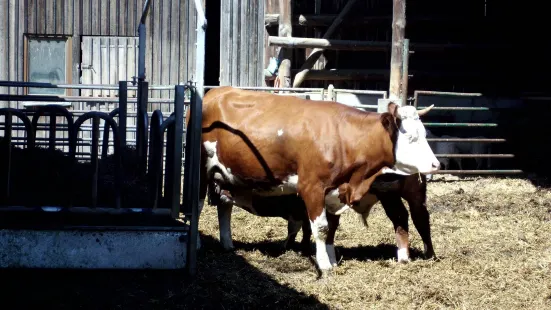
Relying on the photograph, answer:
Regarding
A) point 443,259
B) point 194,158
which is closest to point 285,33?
point 443,259

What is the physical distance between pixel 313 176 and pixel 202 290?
1563 mm

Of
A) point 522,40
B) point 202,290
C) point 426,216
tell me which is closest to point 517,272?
point 426,216

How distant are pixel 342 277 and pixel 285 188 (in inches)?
41.7

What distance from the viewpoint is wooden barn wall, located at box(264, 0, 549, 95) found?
16719mm

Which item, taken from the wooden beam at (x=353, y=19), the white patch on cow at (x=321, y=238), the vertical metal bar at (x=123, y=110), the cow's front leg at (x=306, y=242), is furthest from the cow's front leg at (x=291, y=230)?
the wooden beam at (x=353, y=19)

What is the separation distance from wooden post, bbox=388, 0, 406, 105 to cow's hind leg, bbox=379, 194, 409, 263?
497cm

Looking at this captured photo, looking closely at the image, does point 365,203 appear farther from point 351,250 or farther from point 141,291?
point 141,291

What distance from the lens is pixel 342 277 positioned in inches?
291

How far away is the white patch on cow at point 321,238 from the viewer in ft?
24.9

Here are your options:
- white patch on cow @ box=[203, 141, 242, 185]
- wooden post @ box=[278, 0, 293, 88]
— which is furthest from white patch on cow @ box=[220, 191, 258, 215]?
wooden post @ box=[278, 0, 293, 88]

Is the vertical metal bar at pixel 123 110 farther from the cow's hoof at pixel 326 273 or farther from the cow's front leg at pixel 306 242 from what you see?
the cow's hoof at pixel 326 273

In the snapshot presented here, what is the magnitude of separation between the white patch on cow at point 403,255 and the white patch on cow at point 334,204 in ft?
2.42

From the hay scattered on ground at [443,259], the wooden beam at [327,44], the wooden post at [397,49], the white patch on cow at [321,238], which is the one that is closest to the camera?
the hay scattered on ground at [443,259]

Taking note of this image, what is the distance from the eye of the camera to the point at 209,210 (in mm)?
10828
